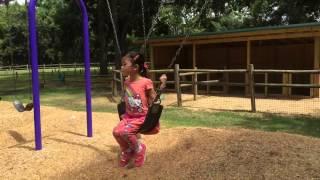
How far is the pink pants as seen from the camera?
5000 millimetres

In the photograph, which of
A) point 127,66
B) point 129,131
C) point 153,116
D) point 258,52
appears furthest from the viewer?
point 258,52

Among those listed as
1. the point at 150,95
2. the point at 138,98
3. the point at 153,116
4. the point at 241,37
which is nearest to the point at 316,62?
the point at 241,37

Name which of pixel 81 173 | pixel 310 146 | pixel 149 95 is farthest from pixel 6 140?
pixel 310 146

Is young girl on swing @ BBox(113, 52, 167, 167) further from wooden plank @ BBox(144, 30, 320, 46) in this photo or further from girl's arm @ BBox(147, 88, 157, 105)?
wooden plank @ BBox(144, 30, 320, 46)

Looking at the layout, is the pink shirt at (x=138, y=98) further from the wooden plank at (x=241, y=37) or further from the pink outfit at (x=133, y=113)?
the wooden plank at (x=241, y=37)

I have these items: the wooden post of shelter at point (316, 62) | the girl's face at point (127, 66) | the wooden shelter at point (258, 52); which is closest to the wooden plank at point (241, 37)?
the wooden shelter at point (258, 52)

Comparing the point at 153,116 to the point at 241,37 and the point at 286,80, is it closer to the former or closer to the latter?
the point at 286,80

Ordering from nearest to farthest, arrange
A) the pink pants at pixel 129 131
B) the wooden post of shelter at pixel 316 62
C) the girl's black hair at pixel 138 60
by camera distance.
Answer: the pink pants at pixel 129 131 → the girl's black hair at pixel 138 60 → the wooden post of shelter at pixel 316 62

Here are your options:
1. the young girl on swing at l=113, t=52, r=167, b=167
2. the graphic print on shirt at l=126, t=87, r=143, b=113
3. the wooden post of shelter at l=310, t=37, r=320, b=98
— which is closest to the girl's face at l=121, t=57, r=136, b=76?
the young girl on swing at l=113, t=52, r=167, b=167

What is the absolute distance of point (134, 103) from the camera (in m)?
5.08

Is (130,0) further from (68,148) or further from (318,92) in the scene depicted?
(68,148)

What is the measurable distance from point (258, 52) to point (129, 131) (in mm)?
13727

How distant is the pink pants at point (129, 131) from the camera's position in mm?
5000

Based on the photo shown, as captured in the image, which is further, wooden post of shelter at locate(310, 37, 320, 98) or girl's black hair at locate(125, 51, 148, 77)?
wooden post of shelter at locate(310, 37, 320, 98)
